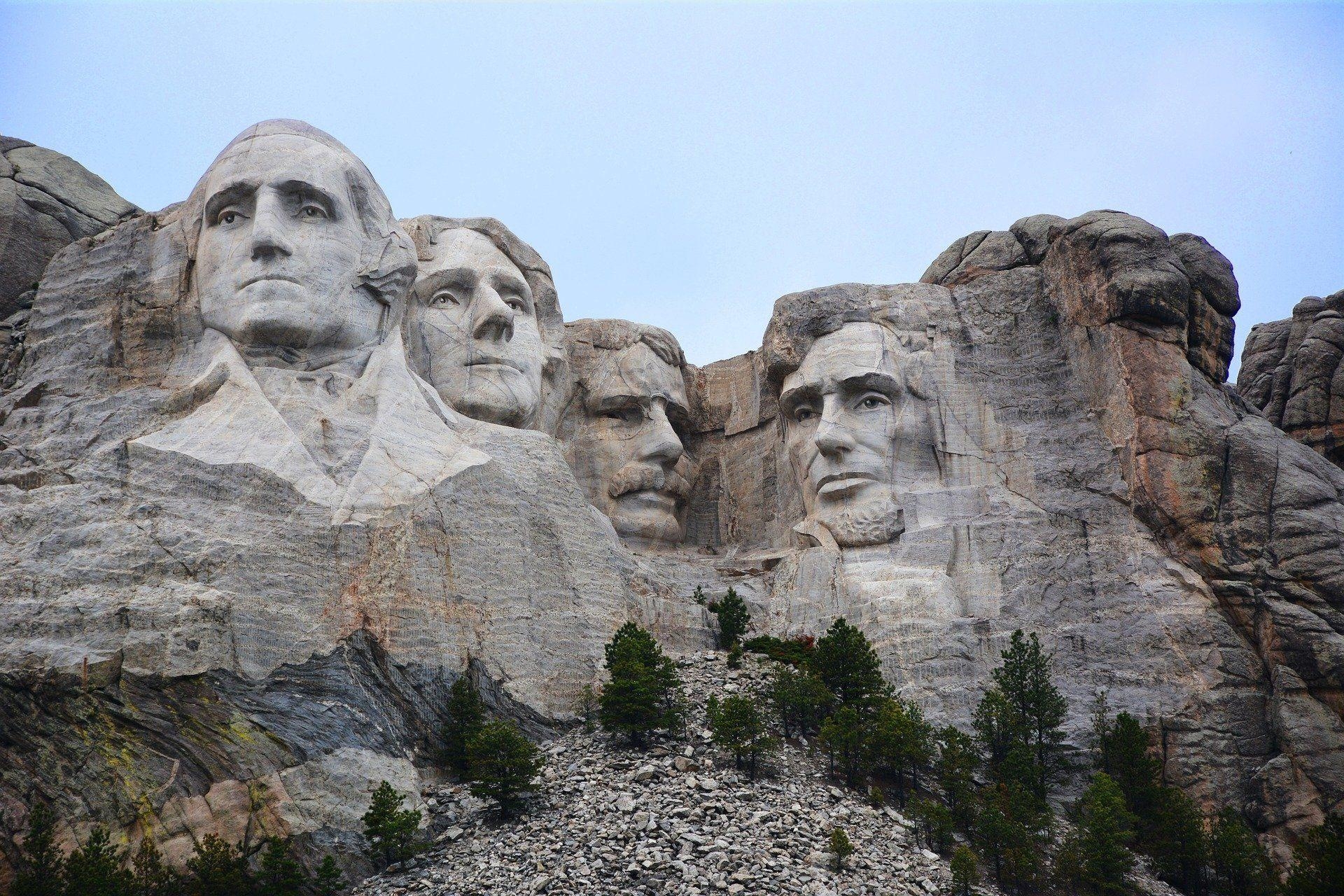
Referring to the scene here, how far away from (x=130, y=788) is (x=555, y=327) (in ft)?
37.4

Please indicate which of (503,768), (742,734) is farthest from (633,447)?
(503,768)

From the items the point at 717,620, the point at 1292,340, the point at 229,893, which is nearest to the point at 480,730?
the point at 229,893

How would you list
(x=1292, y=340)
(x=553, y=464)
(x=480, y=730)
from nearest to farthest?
(x=480, y=730)
(x=553, y=464)
(x=1292, y=340)

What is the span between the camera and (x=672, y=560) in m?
30.2

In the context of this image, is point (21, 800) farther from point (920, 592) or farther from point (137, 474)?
point (920, 592)

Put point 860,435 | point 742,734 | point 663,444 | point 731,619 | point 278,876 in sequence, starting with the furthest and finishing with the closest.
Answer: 1. point 663,444
2. point 860,435
3. point 731,619
4. point 742,734
5. point 278,876

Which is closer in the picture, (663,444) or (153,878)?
(153,878)

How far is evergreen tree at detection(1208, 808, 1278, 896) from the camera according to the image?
23.7 m

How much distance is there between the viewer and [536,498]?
26172 millimetres

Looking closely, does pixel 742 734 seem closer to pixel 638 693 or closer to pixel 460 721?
pixel 638 693

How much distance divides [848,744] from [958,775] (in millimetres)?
1415

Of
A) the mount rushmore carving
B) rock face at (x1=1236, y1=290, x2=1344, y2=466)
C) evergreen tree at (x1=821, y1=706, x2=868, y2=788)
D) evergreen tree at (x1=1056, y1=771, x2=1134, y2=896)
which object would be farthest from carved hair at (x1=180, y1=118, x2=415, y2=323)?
rock face at (x1=1236, y1=290, x2=1344, y2=466)

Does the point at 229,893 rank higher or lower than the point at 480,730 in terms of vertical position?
lower

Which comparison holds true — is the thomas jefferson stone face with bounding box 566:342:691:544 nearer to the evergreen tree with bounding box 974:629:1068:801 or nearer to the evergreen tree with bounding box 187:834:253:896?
the evergreen tree with bounding box 974:629:1068:801
